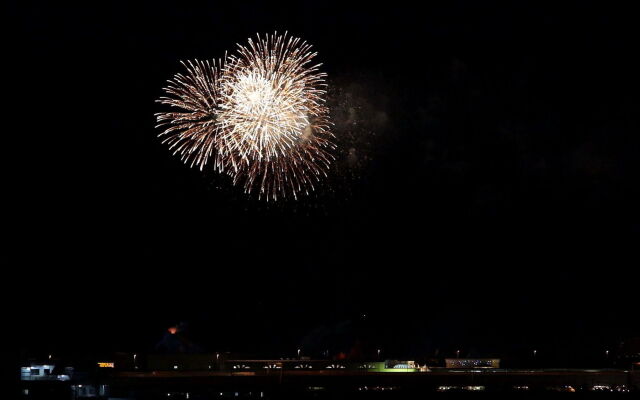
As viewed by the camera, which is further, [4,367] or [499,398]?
[499,398]

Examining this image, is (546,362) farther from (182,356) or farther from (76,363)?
(76,363)

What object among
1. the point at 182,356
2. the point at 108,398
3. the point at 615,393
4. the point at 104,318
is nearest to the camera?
the point at 108,398

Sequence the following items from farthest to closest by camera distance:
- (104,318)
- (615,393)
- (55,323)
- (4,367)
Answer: (104,318)
(55,323)
(615,393)
(4,367)

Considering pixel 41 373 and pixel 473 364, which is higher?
pixel 473 364

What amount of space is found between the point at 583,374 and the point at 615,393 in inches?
379

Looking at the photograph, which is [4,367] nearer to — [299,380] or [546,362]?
[299,380]

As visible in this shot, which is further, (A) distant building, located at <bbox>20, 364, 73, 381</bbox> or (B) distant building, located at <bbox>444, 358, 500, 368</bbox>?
(B) distant building, located at <bbox>444, 358, 500, 368</bbox>

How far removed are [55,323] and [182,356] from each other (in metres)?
22.8

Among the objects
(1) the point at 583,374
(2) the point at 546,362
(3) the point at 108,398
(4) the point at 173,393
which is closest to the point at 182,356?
(4) the point at 173,393

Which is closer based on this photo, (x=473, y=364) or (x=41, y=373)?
(x=41, y=373)

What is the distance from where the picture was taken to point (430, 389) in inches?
3270

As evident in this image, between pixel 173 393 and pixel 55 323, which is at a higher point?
pixel 55 323

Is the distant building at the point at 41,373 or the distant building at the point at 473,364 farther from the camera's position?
the distant building at the point at 473,364

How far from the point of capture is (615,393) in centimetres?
7838
